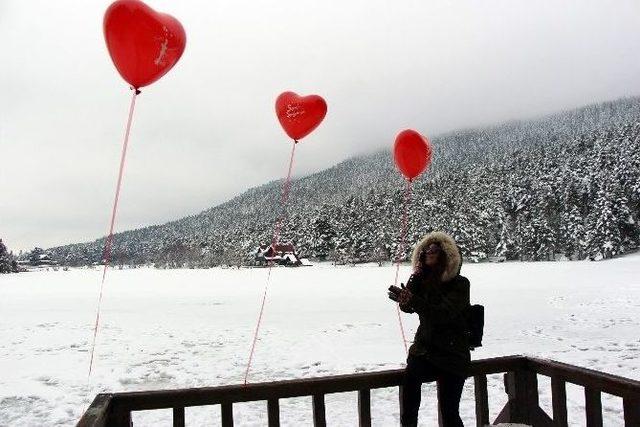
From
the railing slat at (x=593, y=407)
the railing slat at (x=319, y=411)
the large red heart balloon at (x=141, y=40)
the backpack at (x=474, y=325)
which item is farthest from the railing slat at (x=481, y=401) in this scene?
the large red heart balloon at (x=141, y=40)

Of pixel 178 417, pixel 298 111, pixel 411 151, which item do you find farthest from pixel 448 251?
pixel 298 111

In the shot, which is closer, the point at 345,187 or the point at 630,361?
the point at 630,361

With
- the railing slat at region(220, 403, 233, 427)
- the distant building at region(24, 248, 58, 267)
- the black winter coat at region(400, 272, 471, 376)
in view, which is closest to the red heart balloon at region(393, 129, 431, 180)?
the black winter coat at region(400, 272, 471, 376)

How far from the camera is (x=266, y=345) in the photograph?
10969 millimetres

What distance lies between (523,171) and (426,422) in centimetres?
7052

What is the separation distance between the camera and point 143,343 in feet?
36.9

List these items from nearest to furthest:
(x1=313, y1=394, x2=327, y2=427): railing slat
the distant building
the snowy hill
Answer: (x1=313, y1=394, x2=327, y2=427): railing slat
the snowy hill
the distant building

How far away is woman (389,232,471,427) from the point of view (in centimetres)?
298

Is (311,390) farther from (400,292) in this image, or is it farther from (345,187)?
(345,187)

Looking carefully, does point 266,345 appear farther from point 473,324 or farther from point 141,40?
point 473,324

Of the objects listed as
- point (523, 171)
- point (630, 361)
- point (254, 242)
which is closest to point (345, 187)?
point (254, 242)

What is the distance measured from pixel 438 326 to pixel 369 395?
571 millimetres

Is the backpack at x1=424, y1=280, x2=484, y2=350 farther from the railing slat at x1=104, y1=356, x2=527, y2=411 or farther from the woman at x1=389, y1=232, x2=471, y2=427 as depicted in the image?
the railing slat at x1=104, y1=356, x2=527, y2=411

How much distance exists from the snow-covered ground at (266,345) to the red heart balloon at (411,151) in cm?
289
